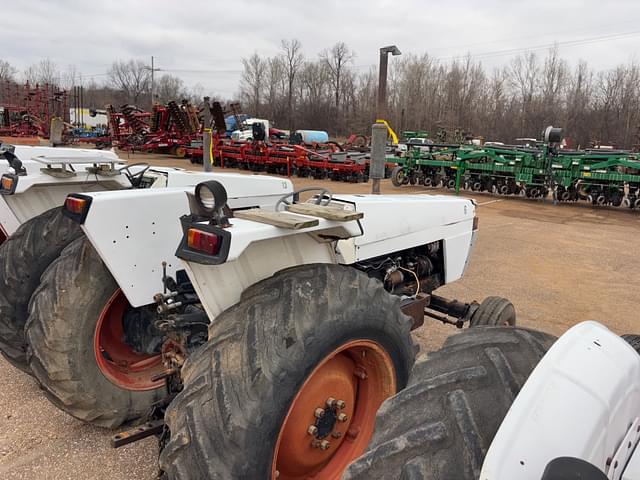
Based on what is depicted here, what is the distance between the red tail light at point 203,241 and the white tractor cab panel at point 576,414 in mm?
1187

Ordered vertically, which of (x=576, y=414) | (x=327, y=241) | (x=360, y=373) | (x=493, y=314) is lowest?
(x=493, y=314)

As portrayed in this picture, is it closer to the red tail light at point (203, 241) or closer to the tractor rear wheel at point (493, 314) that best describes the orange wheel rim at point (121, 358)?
the red tail light at point (203, 241)

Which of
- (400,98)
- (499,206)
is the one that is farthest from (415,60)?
(499,206)

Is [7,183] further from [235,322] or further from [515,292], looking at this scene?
[515,292]

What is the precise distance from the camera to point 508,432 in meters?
1.06

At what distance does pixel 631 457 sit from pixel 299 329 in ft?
3.82

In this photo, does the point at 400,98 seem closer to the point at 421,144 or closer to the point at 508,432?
the point at 421,144

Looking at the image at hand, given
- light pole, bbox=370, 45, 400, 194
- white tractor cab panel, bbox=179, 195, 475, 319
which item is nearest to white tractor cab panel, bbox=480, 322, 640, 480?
white tractor cab panel, bbox=179, 195, 475, 319

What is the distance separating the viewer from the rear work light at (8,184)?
3.52 m

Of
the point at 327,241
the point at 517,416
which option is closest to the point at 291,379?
the point at 327,241

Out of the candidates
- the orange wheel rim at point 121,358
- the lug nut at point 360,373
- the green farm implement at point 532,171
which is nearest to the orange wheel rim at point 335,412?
the lug nut at point 360,373

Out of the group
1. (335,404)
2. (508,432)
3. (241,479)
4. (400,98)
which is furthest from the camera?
(400,98)

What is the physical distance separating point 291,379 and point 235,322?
0.31m

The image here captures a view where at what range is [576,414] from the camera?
43.7 inches
